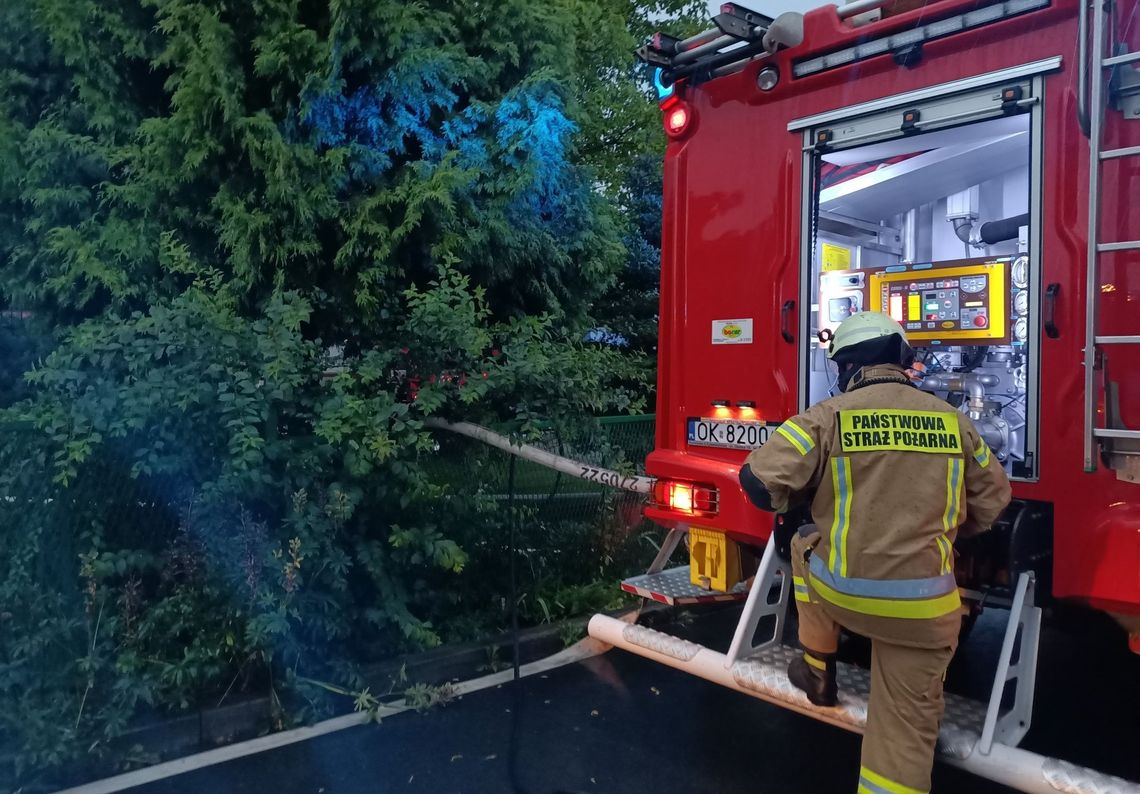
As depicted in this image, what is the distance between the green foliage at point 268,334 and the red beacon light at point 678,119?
4.31 feet

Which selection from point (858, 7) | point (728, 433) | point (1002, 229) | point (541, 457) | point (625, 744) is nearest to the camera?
point (858, 7)

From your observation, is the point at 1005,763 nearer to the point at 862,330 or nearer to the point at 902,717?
the point at 902,717

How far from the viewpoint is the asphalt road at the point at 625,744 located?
359cm

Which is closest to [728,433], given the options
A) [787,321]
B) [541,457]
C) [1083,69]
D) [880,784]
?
[787,321]

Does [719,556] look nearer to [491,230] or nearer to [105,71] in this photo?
[491,230]

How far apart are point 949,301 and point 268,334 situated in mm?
3150

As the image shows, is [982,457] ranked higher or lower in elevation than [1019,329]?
lower

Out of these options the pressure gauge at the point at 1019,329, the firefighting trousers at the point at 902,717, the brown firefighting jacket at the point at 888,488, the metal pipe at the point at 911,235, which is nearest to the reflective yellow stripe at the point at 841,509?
the brown firefighting jacket at the point at 888,488

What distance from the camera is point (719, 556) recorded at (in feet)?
13.4

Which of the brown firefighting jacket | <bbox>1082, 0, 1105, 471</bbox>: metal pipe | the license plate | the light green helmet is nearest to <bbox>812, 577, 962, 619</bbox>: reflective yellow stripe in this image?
the brown firefighting jacket

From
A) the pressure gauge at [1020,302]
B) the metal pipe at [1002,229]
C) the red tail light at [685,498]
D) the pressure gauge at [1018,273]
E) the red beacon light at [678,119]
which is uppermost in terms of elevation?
the red beacon light at [678,119]

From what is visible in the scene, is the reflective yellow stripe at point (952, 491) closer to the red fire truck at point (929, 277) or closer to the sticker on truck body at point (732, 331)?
the red fire truck at point (929, 277)

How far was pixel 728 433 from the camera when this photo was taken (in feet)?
13.4

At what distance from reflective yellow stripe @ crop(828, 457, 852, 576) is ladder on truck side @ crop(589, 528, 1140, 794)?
1.90 ft
